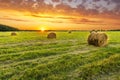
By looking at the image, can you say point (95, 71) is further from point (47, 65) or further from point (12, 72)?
point (12, 72)

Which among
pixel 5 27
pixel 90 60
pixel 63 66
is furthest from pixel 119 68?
pixel 5 27

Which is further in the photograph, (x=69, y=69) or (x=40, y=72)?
(x=69, y=69)

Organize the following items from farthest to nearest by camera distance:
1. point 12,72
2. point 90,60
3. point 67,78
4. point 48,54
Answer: point 48,54
point 90,60
point 12,72
point 67,78

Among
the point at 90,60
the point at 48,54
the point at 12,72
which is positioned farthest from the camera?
the point at 48,54

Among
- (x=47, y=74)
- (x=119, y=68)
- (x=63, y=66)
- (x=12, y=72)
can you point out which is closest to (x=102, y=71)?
(x=119, y=68)

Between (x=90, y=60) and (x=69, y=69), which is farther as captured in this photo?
(x=90, y=60)

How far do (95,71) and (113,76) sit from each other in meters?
1.28

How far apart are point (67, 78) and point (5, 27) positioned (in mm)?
143262

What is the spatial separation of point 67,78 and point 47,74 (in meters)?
1.40

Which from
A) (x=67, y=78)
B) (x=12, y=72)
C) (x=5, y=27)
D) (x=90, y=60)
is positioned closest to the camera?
(x=67, y=78)

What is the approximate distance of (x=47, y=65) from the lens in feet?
51.2

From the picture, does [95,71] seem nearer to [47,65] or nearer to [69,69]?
[69,69]

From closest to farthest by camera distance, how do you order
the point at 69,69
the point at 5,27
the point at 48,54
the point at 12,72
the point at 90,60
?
the point at 12,72, the point at 69,69, the point at 90,60, the point at 48,54, the point at 5,27

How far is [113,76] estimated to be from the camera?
45.6 feet
